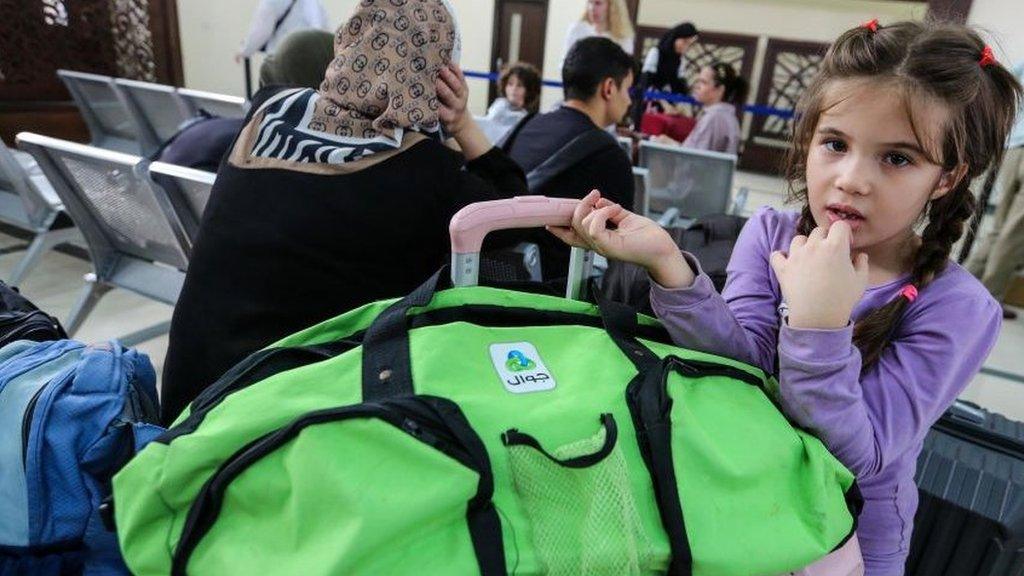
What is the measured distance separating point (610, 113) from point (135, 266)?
1.63m

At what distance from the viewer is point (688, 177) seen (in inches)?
111

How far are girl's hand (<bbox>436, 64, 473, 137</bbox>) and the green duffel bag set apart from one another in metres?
0.64

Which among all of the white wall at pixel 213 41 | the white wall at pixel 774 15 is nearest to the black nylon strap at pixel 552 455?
the white wall at pixel 213 41

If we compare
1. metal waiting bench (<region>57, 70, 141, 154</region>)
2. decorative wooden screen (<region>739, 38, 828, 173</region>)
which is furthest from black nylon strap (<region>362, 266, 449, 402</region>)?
decorative wooden screen (<region>739, 38, 828, 173</region>)

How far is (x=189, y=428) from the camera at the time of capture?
56cm

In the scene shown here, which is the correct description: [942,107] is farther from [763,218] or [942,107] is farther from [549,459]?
[549,459]

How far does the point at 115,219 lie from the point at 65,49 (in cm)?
469

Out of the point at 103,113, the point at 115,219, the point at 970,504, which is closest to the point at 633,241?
the point at 970,504

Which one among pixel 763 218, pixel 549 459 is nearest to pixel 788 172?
pixel 763 218

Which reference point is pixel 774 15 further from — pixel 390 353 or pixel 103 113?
pixel 390 353

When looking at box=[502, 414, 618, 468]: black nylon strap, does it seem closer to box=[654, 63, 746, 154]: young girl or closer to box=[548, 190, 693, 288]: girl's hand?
box=[548, 190, 693, 288]: girl's hand

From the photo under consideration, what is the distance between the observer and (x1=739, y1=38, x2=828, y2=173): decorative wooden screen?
7.79 metres

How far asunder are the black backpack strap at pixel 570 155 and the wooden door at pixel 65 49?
4829 mm

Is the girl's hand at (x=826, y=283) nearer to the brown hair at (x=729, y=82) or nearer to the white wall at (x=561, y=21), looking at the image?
the brown hair at (x=729, y=82)
